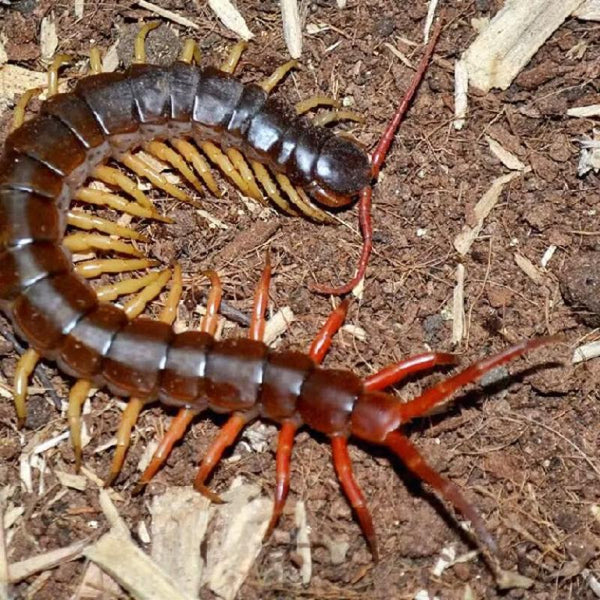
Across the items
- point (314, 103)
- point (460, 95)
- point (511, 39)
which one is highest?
point (511, 39)

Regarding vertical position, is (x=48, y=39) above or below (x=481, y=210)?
above

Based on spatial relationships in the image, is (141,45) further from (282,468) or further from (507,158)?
(282,468)

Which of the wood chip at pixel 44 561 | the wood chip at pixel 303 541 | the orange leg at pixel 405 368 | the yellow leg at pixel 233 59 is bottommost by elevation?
the wood chip at pixel 303 541

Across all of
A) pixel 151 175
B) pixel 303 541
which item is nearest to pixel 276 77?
pixel 151 175

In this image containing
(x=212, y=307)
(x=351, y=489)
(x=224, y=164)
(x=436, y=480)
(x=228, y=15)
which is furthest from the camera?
(x=228, y=15)

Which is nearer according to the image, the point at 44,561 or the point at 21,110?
the point at 44,561

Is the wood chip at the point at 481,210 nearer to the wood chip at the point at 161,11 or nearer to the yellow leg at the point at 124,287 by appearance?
the yellow leg at the point at 124,287

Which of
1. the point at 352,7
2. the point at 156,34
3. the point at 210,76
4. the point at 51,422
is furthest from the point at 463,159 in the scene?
the point at 51,422

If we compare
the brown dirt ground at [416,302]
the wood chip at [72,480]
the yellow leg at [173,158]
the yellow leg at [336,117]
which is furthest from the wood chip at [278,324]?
the wood chip at [72,480]
